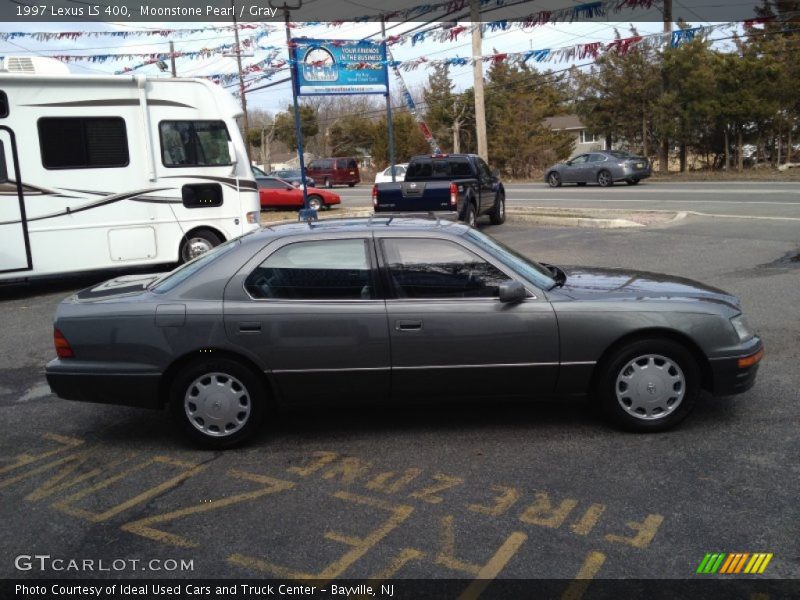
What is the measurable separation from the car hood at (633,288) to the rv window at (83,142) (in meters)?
7.85

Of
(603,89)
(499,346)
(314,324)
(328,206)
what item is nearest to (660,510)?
(499,346)

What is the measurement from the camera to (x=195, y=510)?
13.0 ft

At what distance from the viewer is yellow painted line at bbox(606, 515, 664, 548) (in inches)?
137

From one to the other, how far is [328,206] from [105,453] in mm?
22794

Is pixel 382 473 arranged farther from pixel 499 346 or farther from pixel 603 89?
pixel 603 89

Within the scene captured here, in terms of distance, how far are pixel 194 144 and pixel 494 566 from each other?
9.51m

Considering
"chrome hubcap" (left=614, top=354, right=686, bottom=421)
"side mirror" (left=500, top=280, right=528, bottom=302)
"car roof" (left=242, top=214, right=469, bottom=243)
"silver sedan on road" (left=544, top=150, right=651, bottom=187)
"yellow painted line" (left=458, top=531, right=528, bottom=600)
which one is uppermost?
"silver sedan on road" (left=544, top=150, right=651, bottom=187)

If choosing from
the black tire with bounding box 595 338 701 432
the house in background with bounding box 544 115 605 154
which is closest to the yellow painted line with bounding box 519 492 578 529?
the black tire with bounding box 595 338 701 432

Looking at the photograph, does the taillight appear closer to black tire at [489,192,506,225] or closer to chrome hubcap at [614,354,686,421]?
chrome hubcap at [614,354,686,421]

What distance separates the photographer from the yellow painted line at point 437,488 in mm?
3997

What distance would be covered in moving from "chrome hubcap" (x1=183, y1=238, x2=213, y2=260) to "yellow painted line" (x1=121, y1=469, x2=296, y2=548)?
7.62 meters

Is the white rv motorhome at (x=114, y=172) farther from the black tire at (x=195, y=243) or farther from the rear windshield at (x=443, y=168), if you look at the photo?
the rear windshield at (x=443, y=168)

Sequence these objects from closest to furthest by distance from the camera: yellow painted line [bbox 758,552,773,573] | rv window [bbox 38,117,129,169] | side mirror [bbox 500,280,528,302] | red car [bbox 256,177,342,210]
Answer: yellow painted line [bbox 758,552,773,573], side mirror [bbox 500,280,528,302], rv window [bbox 38,117,129,169], red car [bbox 256,177,342,210]

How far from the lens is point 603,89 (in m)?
37.4
